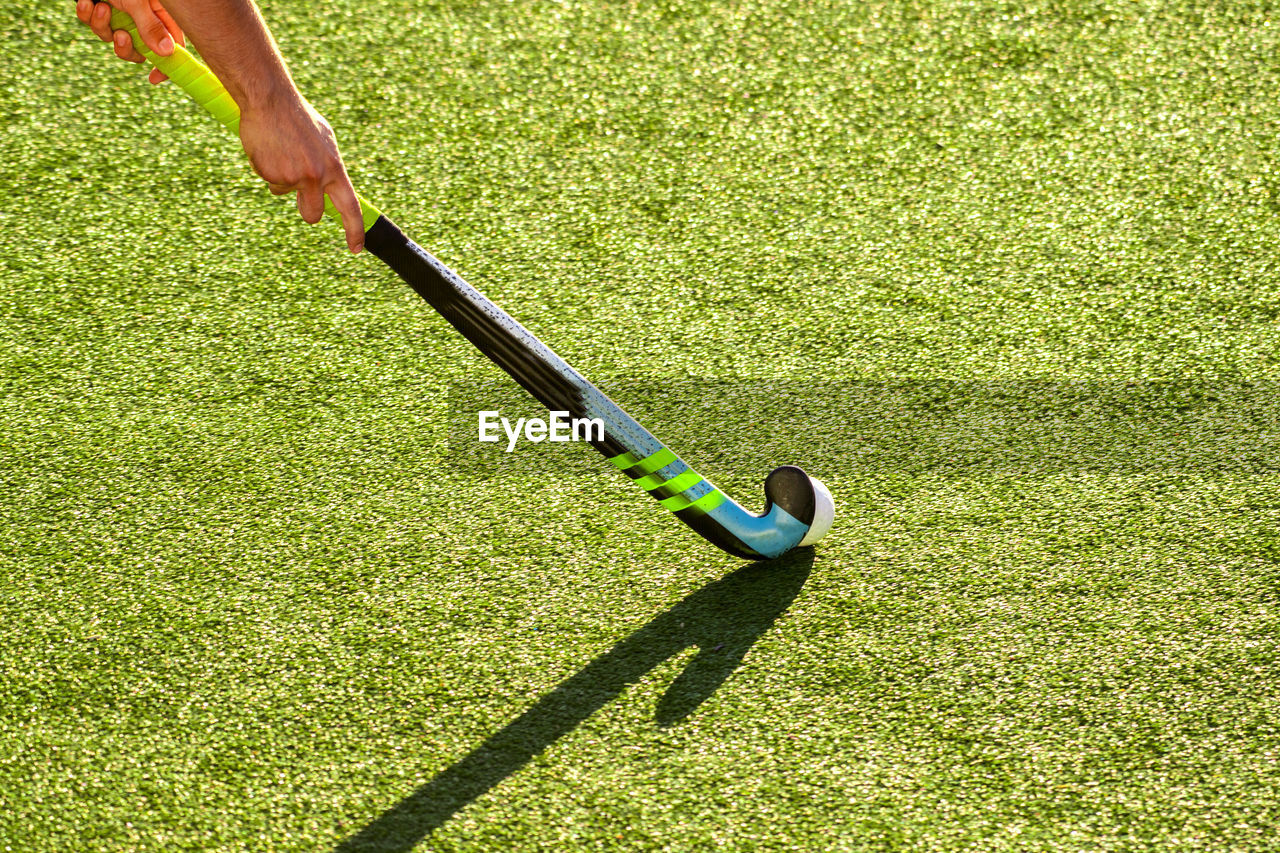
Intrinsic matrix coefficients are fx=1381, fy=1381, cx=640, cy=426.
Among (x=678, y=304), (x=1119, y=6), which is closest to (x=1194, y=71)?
(x=1119, y=6)

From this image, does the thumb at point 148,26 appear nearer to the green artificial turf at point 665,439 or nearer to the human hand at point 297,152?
the human hand at point 297,152

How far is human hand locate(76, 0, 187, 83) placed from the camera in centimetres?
192

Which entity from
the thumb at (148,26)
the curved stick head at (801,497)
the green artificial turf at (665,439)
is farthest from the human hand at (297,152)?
the curved stick head at (801,497)

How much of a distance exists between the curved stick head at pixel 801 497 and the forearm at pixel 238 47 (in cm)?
89

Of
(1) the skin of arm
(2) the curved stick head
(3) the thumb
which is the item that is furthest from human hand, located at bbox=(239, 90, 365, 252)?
(2) the curved stick head

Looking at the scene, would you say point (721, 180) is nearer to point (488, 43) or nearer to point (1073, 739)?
point (488, 43)

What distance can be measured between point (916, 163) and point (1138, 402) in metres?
0.88

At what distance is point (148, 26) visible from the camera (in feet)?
6.31

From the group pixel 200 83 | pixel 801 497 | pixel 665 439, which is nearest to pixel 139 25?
pixel 200 83

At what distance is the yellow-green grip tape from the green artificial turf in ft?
2.06

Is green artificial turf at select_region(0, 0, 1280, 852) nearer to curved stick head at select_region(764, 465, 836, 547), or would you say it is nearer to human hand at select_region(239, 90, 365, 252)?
curved stick head at select_region(764, 465, 836, 547)

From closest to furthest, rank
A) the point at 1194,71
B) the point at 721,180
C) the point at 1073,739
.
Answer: the point at 1073,739, the point at 721,180, the point at 1194,71

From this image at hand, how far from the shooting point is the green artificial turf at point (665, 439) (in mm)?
1809

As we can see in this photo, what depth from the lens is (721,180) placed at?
10.0ft
